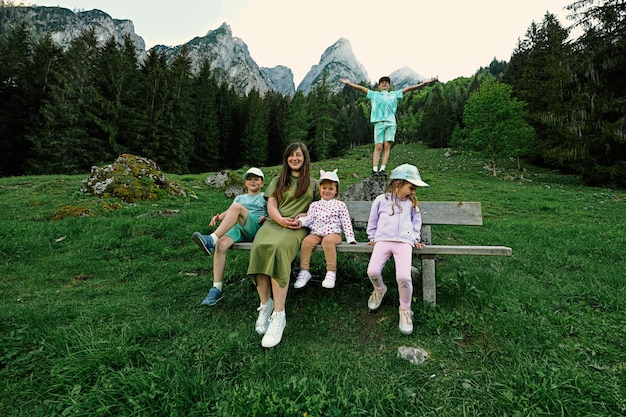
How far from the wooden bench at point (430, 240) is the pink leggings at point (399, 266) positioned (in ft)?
0.42

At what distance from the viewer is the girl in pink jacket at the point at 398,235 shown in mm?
3137

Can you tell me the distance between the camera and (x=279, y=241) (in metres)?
3.32

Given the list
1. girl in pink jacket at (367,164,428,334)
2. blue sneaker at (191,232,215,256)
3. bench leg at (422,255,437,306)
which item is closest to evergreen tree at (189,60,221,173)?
blue sneaker at (191,232,215,256)

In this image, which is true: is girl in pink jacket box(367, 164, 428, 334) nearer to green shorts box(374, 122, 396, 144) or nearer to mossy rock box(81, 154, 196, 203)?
green shorts box(374, 122, 396, 144)

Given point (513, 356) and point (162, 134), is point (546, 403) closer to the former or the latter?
point (513, 356)

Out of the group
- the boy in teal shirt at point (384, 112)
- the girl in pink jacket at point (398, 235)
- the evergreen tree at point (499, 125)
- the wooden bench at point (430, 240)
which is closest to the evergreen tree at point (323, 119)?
the evergreen tree at point (499, 125)

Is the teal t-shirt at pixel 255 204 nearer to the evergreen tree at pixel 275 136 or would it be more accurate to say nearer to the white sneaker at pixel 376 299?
the white sneaker at pixel 376 299

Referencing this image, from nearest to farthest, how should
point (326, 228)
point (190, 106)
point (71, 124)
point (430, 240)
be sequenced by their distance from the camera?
point (326, 228), point (430, 240), point (71, 124), point (190, 106)

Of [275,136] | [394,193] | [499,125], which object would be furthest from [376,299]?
[275,136]

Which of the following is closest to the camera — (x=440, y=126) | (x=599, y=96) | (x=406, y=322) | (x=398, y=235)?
(x=406, y=322)

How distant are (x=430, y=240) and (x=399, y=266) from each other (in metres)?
1.37

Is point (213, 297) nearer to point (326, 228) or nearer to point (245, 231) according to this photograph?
point (245, 231)

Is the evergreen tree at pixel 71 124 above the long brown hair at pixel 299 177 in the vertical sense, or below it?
above

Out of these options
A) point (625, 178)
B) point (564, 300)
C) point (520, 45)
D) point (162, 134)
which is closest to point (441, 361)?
point (564, 300)
